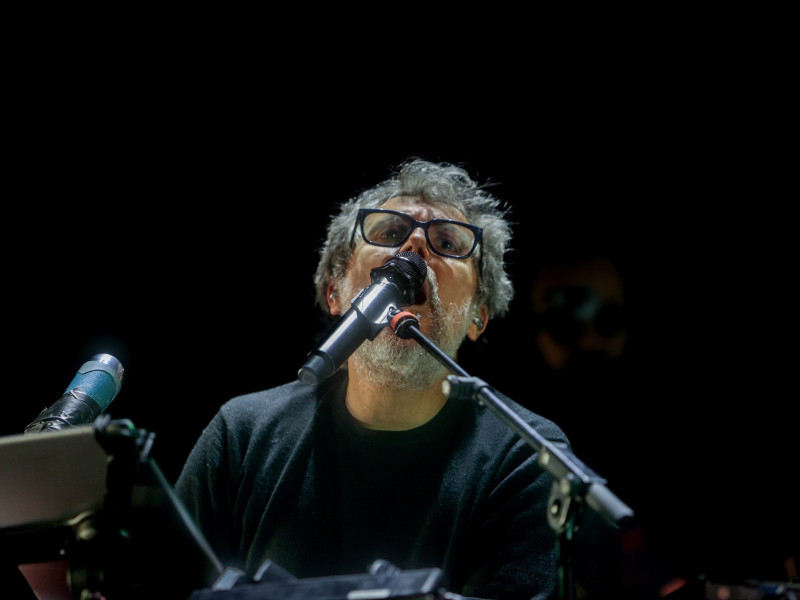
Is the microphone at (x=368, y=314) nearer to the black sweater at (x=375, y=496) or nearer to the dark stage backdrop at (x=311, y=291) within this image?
the black sweater at (x=375, y=496)

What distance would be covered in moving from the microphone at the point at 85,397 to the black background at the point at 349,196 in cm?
168

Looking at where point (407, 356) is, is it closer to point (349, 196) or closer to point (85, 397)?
point (85, 397)

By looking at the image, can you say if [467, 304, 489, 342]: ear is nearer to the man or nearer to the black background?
the man

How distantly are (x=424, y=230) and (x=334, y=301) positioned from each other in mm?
614

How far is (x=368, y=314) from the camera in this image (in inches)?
58.1

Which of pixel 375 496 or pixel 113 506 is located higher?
pixel 113 506

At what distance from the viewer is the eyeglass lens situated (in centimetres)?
240

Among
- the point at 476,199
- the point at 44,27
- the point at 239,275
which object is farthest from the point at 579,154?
the point at 44,27

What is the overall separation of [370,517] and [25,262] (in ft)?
7.12

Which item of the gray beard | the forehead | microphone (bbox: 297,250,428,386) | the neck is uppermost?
the forehead

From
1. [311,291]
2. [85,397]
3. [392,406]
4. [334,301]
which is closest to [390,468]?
[392,406]

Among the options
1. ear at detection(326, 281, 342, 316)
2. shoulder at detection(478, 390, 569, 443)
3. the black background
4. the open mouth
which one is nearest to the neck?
shoulder at detection(478, 390, 569, 443)

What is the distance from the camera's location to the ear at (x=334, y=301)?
8.93ft

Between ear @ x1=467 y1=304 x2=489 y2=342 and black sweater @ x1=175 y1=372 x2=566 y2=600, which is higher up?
ear @ x1=467 y1=304 x2=489 y2=342
